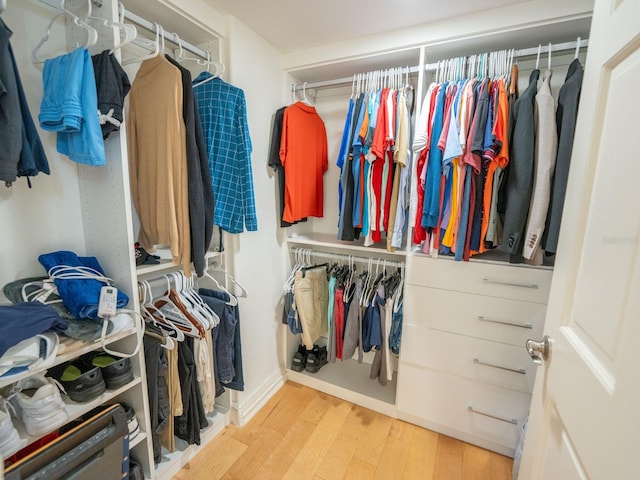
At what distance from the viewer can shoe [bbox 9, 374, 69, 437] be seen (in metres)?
0.88

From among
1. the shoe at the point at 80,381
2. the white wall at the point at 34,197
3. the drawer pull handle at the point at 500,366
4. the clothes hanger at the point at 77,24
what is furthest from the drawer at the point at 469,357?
the clothes hanger at the point at 77,24

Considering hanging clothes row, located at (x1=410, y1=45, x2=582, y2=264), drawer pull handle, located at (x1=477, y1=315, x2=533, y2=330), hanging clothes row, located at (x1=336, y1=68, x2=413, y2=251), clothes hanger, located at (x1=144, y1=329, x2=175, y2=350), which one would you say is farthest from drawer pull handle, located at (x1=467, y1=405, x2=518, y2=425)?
clothes hanger, located at (x1=144, y1=329, x2=175, y2=350)

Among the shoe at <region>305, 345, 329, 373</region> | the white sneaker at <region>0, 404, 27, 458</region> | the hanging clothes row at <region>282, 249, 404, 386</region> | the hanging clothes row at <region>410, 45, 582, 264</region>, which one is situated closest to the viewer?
the white sneaker at <region>0, 404, 27, 458</region>

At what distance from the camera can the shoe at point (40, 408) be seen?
881 millimetres

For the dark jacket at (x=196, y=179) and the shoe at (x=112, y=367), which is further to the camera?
the dark jacket at (x=196, y=179)

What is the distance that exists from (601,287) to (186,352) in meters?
1.49

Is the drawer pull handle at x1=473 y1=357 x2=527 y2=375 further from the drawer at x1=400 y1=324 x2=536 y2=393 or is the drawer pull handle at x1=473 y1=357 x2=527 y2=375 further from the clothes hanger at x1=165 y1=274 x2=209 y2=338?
the clothes hanger at x1=165 y1=274 x2=209 y2=338

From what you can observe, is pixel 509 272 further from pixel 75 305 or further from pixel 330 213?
pixel 75 305

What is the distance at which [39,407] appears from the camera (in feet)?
2.90

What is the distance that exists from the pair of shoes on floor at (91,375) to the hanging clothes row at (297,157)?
1134mm

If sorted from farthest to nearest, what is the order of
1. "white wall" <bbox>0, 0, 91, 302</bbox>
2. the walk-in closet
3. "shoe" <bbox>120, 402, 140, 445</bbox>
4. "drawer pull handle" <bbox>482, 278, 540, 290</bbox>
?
"drawer pull handle" <bbox>482, 278, 540, 290</bbox>, "shoe" <bbox>120, 402, 140, 445</bbox>, "white wall" <bbox>0, 0, 91, 302</bbox>, the walk-in closet

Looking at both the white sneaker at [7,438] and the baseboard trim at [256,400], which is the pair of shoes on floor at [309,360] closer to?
the baseboard trim at [256,400]

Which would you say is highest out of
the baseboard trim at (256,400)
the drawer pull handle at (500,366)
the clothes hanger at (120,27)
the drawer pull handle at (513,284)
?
the clothes hanger at (120,27)

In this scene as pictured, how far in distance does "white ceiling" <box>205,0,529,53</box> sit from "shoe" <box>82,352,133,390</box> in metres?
1.64
